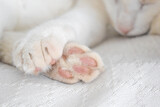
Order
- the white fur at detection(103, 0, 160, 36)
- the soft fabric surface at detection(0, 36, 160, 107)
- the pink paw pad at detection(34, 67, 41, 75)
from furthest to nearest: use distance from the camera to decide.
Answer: the white fur at detection(103, 0, 160, 36)
the pink paw pad at detection(34, 67, 41, 75)
the soft fabric surface at detection(0, 36, 160, 107)

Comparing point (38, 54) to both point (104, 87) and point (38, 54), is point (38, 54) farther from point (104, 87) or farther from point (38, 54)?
point (104, 87)

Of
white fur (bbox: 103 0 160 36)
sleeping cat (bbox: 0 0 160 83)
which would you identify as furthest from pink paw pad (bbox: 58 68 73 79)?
white fur (bbox: 103 0 160 36)

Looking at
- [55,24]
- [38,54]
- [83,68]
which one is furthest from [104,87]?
[55,24]

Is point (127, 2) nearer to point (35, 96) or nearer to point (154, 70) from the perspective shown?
point (154, 70)

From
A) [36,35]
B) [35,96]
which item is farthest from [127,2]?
Answer: [35,96]

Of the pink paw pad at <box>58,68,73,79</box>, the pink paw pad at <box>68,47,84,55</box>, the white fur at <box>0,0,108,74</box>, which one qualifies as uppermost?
the white fur at <box>0,0,108,74</box>

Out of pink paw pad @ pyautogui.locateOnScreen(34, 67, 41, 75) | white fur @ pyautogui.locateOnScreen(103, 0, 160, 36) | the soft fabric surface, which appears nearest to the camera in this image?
the soft fabric surface

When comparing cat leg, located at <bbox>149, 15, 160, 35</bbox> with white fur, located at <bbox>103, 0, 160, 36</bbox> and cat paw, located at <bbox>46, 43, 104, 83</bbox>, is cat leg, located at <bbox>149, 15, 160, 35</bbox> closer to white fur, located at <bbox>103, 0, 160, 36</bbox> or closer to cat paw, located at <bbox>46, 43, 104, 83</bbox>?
white fur, located at <bbox>103, 0, 160, 36</bbox>
